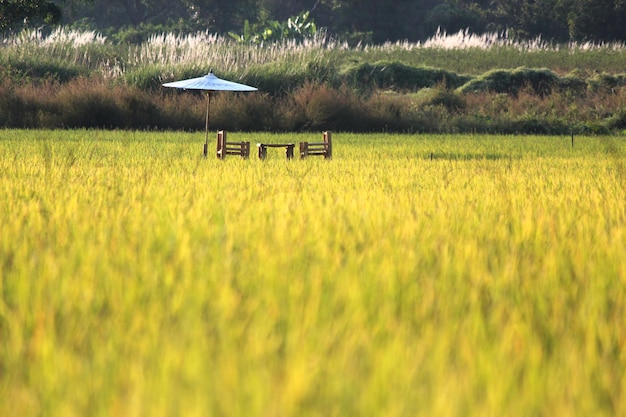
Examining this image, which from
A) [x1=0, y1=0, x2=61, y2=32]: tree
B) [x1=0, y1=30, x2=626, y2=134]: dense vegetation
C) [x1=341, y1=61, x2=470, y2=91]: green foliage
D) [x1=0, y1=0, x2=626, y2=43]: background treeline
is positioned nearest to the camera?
[x1=0, y1=30, x2=626, y2=134]: dense vegetation

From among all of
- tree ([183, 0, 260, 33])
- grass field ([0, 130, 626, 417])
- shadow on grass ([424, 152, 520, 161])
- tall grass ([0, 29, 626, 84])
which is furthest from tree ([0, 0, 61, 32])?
tree ([183, 0, 260, 33])

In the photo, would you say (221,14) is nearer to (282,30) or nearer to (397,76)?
(282,30)

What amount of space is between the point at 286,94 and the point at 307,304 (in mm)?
21699

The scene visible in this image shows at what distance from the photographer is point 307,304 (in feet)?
10.7

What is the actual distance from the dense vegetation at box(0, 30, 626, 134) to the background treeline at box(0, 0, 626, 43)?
14595 millimetres

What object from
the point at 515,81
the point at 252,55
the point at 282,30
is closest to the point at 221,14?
the point at 282,30

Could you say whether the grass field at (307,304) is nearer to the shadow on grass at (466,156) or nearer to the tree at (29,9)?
the shadow on grass at (466,156)

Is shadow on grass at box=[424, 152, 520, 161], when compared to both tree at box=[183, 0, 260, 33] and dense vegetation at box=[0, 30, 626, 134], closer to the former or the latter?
dense vegetation at box=[0, 30, 626, 134]

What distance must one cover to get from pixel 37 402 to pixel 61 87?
21.2m

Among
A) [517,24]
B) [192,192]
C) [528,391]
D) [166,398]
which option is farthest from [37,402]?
[517,24]

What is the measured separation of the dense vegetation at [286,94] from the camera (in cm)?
2219

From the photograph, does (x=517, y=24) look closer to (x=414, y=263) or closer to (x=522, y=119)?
(x=522, y=119)

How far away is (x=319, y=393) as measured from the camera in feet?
7.45

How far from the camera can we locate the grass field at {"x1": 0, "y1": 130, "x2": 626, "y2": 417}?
2.26 metres
